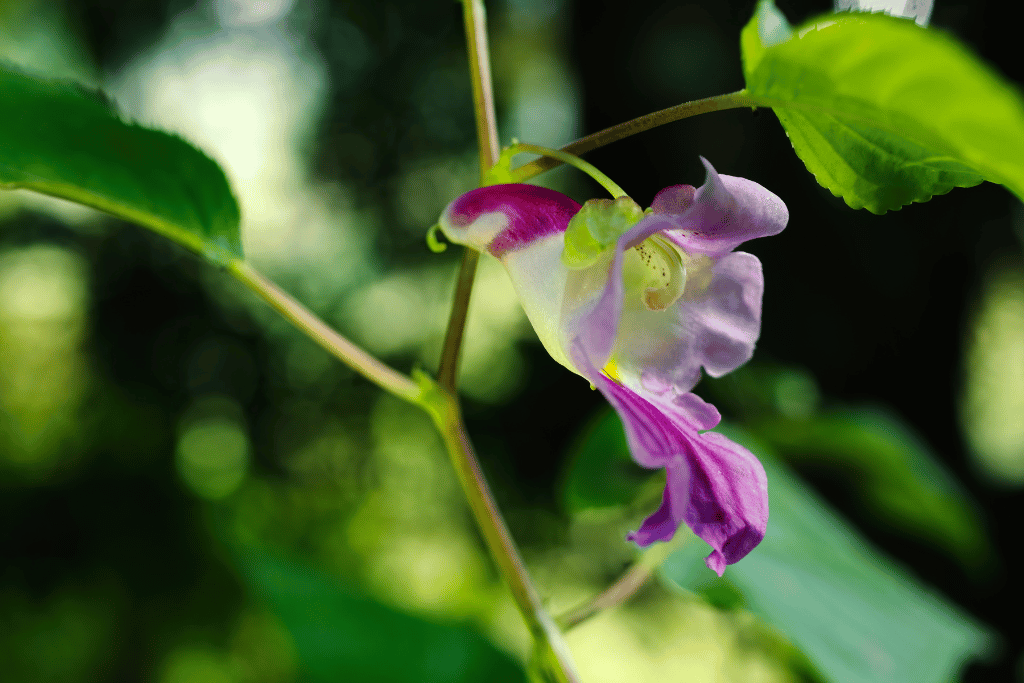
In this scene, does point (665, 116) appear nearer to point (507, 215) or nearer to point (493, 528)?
point (507, 215)

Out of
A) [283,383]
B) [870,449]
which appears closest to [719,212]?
[870,449]

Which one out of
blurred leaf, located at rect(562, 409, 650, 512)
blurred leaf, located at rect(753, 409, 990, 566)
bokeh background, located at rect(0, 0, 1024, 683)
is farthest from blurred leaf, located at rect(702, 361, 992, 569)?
bokeh background, located at rect(0, 0, 1024, 683)

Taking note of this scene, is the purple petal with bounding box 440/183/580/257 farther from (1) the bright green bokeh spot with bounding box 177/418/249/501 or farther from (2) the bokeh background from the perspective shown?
(1) the bright green bokeh spot with bounding box 177/418/249/501

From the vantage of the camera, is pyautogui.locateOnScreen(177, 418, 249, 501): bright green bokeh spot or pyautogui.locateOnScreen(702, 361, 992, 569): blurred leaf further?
pyautogui.locateOnScreen(177, 418, 249, 501): bright green bokeh spot

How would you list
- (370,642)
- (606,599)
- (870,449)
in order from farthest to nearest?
(870,449) < (370,642) < (606,599)

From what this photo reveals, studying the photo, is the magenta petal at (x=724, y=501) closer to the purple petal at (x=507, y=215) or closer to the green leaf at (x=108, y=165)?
the purple petal at (x=507, y=215)

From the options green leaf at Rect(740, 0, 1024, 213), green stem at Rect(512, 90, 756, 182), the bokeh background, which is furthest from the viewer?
the bokeh background
